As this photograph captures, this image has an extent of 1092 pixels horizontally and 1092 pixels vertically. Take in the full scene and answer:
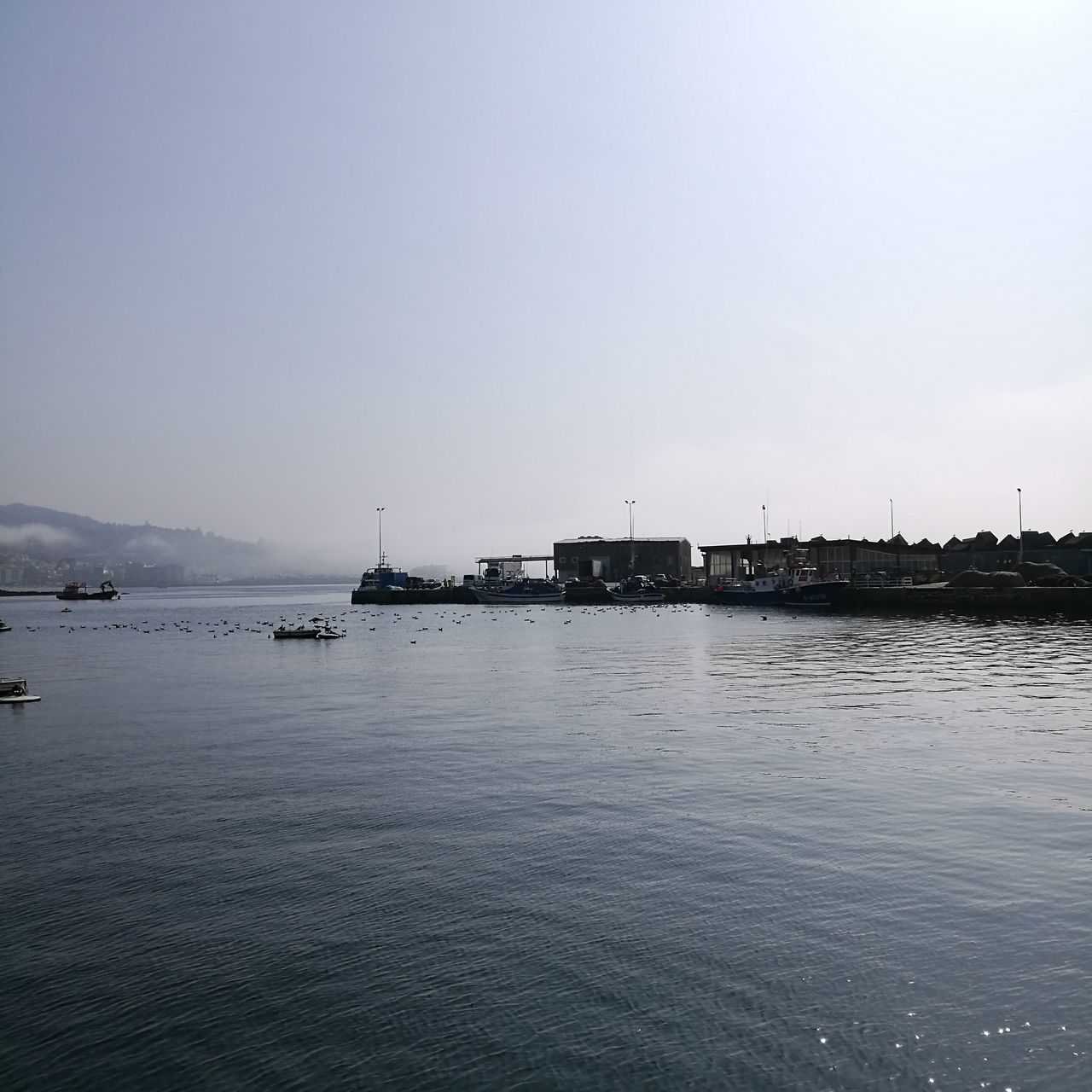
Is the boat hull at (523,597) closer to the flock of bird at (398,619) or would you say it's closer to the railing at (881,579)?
the flock of bird at (398,619)

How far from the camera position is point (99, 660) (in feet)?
181

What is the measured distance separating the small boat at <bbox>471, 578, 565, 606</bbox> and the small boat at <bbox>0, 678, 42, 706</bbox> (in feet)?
306

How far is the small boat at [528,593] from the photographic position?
5054 inches

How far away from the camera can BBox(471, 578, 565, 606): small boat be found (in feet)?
421

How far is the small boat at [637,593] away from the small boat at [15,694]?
95.6m

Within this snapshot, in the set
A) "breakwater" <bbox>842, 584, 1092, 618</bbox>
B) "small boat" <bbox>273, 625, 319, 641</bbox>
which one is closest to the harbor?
"breakwater" <bbox>842, 584, 1092, 618</bbox>

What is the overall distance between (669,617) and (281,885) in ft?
267

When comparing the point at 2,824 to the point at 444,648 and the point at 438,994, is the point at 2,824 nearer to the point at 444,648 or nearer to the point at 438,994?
the point at 438,994

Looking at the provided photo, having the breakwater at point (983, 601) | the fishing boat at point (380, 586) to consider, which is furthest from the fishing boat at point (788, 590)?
the fishing boat at point (380, 586)

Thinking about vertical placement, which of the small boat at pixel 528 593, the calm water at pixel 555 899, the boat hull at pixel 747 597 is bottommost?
the calm water at pixel 555 899

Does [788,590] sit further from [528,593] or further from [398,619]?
[398,619]

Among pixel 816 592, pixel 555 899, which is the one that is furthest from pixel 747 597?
pixel 555 899

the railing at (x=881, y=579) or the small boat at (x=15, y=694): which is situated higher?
the railing at (x=881, y=579)

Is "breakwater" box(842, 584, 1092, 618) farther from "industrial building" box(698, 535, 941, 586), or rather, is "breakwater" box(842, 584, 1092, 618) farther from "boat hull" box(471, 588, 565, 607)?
"boat hull" box(471, 588, 565, 607)
